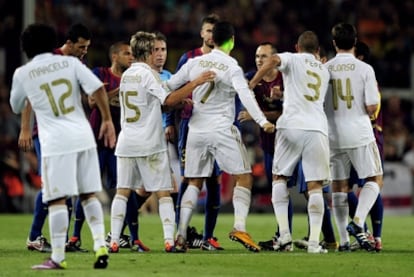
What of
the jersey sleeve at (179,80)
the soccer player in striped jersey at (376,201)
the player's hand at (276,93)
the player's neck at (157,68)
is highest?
the player's neck at (157,68)

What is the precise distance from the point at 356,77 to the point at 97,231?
12.1 ft

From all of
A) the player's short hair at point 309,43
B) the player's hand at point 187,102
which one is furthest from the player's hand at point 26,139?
the player's short hair at point 309,43

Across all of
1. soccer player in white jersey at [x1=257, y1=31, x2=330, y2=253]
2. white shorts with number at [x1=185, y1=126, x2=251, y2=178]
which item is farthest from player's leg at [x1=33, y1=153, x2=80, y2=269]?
soccer player in white jersey at [x1=257, y1=31, x2=330, y2=253]

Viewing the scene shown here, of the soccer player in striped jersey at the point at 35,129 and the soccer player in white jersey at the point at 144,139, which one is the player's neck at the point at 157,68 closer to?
the soccer player in white jersey at the point at 144,139

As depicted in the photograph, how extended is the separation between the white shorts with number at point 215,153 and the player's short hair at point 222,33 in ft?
3.07

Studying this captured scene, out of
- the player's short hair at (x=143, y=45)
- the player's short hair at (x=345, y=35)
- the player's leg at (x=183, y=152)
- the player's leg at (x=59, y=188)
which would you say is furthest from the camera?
the player's leg at (x=183, y=152)

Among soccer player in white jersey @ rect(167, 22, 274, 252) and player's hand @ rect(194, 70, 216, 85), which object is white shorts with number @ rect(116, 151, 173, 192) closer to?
soccer player in white jersey @ rect(167, 22, 274, 252)

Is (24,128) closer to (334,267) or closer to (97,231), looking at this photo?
(97,231)

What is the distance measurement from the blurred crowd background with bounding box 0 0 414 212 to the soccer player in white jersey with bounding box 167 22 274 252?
10934 mm

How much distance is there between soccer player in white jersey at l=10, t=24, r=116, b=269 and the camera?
35.6ft

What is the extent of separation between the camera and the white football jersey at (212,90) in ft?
42.3

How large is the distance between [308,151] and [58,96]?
3002 millimetres

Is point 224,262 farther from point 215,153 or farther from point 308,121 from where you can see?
point 308,121

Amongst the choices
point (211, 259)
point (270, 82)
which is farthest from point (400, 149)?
point (211, 259)
